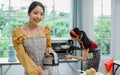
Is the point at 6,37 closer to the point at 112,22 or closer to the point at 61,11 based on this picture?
the point at 61,11

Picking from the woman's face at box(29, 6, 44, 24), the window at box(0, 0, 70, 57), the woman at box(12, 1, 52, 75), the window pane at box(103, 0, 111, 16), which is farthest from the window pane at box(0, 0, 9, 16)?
the woman's face at box(29, 6, 44, 24)

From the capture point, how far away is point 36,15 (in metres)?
1.50

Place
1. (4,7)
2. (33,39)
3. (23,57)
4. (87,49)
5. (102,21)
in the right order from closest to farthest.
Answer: (23,57)
(33,39)
(87,49)
(4,7)
(102,21)

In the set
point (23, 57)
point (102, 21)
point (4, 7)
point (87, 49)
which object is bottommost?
point (87, 49)

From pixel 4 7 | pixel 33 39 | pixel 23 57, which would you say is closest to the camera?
pixel 23 57

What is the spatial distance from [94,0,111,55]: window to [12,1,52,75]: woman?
2525mm

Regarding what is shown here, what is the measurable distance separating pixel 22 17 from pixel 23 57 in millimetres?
2621

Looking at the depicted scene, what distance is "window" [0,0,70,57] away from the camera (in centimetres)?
387

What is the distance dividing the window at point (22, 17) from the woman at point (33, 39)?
7.69 ft

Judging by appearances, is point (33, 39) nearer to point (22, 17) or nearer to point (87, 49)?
point (87, 49)

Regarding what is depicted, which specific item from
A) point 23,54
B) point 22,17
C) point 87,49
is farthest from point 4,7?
point 23,54

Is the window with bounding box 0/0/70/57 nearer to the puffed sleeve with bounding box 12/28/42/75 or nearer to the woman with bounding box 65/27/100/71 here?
the woman with bounding box 65/27/100/71

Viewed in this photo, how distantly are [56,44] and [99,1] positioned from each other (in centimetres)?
141

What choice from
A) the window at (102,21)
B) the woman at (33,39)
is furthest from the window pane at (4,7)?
the woman at (33,39)
